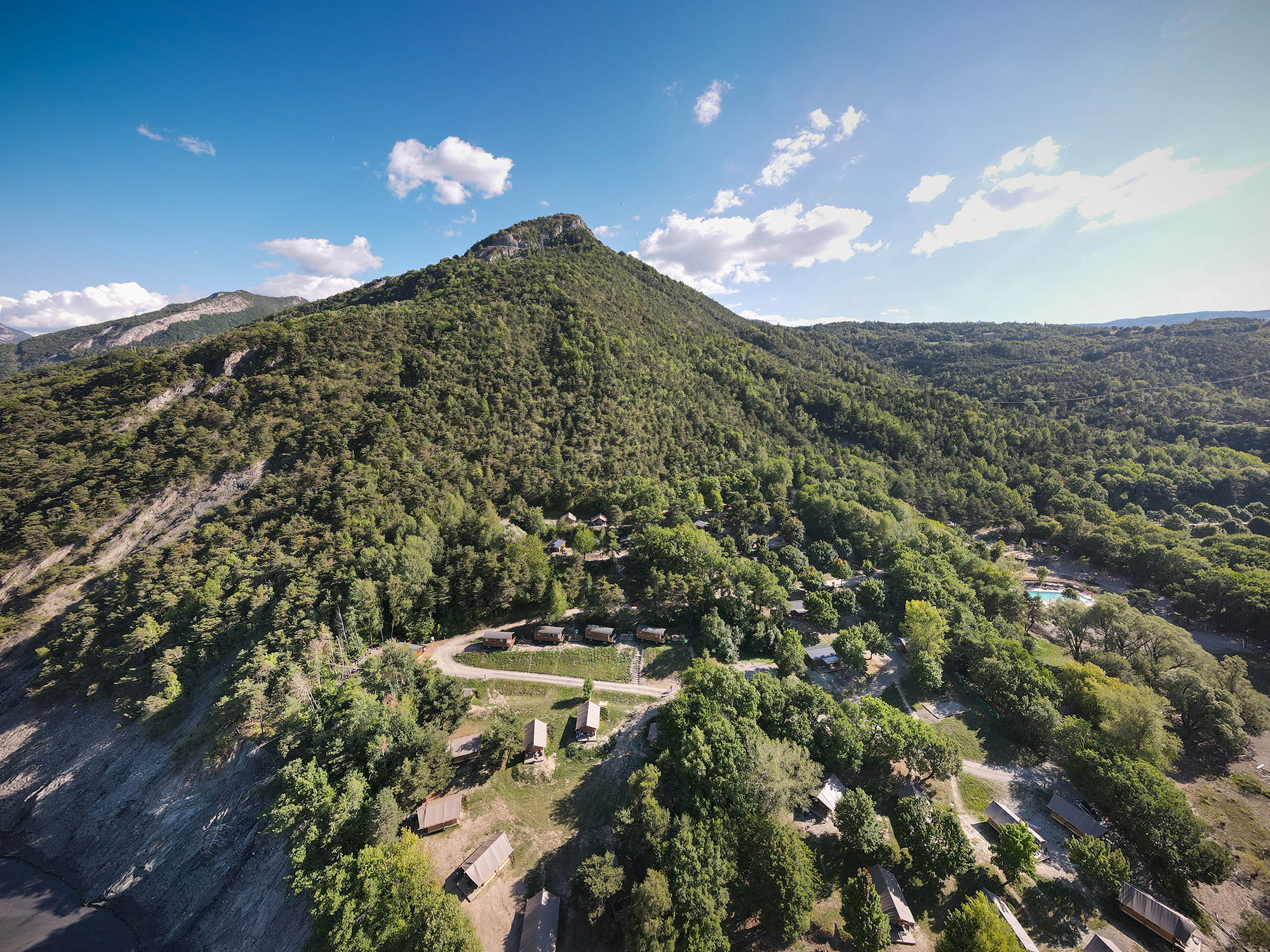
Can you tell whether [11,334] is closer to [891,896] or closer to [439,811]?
[439,811]

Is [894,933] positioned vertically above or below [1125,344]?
below

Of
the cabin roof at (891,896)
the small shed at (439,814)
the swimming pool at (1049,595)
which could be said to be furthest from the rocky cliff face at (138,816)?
the swimming pool at (1049,595)

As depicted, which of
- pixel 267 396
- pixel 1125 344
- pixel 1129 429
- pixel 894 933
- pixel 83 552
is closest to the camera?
pixel 894 933

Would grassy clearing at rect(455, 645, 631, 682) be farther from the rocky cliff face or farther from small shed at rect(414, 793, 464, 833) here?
the rocky cliff face

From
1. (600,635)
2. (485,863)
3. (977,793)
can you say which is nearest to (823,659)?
(977,793)

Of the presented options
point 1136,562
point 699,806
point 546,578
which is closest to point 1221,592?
point 1136,562

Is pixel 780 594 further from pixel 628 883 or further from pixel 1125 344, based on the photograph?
pixel 1125 344
